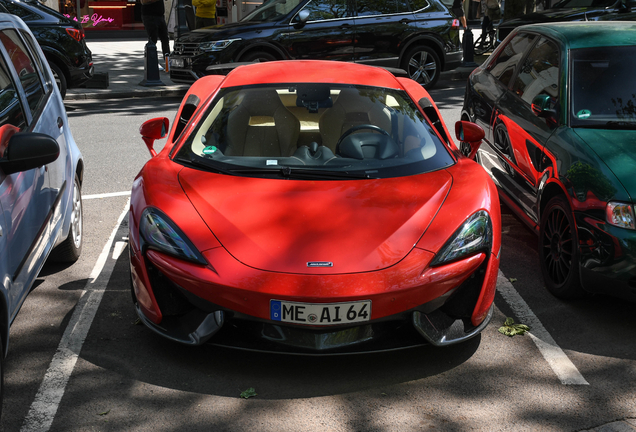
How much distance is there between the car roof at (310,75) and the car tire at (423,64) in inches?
326

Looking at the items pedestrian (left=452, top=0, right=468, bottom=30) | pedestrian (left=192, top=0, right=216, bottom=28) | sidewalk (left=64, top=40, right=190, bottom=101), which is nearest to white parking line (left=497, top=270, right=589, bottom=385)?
sidewalk (left=64, top=40, right=190, bottom=101)

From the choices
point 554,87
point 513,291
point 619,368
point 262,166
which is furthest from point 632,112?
point 262,166

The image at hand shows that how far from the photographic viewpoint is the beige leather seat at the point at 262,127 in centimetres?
454

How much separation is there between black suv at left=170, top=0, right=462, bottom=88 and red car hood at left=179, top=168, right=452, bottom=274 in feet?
27.3

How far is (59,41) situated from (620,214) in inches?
393

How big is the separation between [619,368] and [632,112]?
199cm

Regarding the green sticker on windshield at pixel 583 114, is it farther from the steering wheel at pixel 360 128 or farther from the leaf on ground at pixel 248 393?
the leaf on ground at pixel 248 393

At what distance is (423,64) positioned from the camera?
13477mm

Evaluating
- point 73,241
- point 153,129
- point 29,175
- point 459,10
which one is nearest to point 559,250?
point 153,129

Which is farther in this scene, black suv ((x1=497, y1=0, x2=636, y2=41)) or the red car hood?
black suv ((x1=497, y1=0, x2=636, y2=41))

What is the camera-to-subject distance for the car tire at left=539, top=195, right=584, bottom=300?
4.41 metres

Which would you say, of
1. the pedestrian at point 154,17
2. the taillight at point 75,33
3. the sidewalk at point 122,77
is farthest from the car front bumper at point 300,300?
the pedestrian at point 154,17

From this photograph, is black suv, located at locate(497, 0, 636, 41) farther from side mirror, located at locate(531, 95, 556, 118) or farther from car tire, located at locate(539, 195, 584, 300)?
car tire, located at locate(539, 195, 584, 300)

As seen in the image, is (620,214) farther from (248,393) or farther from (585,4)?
(585,4)
